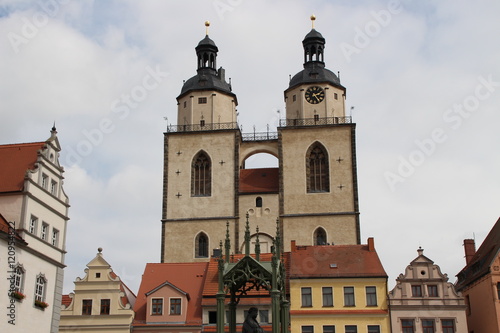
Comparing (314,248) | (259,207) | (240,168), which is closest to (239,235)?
(259,207)

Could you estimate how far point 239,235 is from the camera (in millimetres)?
52562

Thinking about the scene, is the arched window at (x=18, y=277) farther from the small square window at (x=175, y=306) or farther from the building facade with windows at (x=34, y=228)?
the small square window at (x=175, y=306)

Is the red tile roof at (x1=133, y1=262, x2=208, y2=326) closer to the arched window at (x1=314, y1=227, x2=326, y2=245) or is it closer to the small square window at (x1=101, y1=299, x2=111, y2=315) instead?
the small square window at (x1=101, y1=299, x2=111, y2=315)

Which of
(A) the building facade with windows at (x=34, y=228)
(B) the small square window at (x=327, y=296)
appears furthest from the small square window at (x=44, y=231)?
(B) the small square window at (x=327, y=296)

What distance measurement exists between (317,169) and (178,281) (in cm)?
1608

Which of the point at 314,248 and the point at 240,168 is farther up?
the point at 240,168

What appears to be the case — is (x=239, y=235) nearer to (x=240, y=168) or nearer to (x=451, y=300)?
(x=240, y=168)

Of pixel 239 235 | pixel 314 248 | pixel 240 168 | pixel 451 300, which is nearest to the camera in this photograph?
pixel 451 300

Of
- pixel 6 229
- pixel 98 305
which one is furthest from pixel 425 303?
pixel 6 229

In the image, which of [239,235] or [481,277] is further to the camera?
[239,235]

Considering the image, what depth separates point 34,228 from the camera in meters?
31.8

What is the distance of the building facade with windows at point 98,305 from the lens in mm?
38125

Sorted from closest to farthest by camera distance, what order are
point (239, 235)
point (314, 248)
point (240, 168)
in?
Answer: point (314, 248) → point (239, 235) → point (240, 168)

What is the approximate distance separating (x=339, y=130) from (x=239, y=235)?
10.4m
